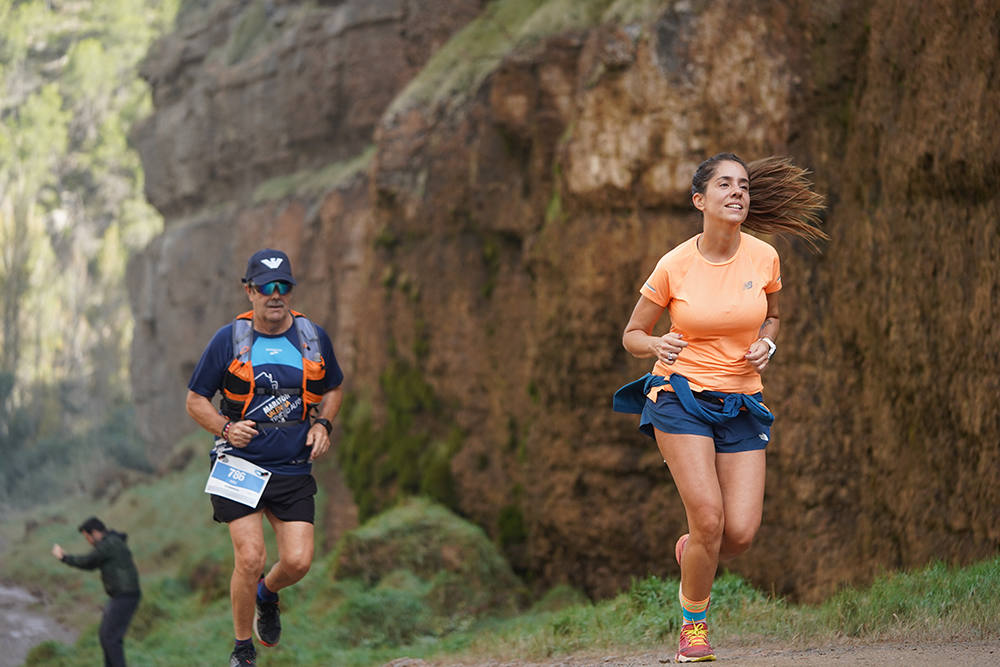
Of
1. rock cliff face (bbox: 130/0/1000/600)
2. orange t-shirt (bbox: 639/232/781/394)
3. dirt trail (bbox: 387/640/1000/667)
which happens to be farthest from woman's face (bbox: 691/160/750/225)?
rock cliff face (bbox: 130/0/1000/600)

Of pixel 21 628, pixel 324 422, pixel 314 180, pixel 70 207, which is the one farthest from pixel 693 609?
pixel 70 207

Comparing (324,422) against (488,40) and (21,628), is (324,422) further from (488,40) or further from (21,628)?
(21,628)

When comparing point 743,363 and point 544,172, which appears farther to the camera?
point 544,172

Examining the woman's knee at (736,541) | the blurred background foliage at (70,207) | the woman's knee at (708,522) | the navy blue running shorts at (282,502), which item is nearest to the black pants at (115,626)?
the navy blue running shorts at (282,502)

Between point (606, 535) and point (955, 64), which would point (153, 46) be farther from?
point (955, 64)

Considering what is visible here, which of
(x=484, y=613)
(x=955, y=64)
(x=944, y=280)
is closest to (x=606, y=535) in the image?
(x=484, y=613)

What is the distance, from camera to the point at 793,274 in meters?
12.3

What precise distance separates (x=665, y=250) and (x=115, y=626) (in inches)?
276

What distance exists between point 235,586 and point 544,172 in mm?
10342

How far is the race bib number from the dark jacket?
562cm

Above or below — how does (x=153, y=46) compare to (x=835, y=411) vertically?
above

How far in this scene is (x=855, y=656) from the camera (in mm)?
5449

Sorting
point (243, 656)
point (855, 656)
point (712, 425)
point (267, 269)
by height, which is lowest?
point (243, 656)

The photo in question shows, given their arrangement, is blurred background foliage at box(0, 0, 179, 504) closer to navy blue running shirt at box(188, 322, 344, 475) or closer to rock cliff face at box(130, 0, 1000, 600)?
rock cliff face at box(130, 0, 1000, 600)
